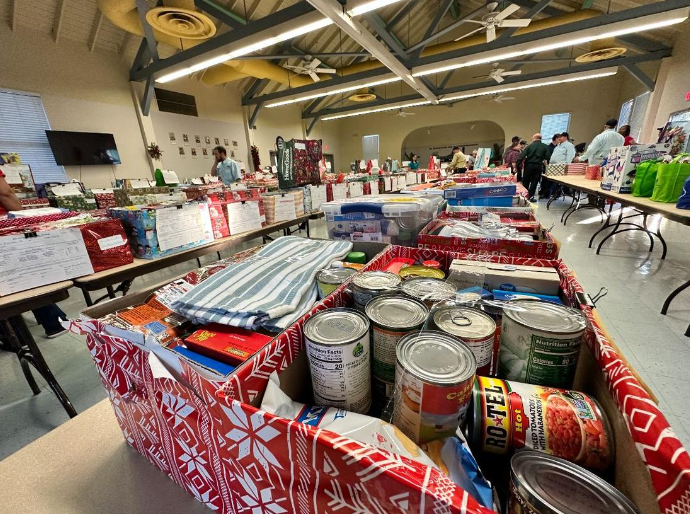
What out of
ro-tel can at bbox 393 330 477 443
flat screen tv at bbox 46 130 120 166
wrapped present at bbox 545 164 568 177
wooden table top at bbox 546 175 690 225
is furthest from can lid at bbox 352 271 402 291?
flat screen tv at bbox 46 130 120 166

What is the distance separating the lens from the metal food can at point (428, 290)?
699 mm

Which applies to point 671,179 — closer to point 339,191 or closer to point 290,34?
point 339,191

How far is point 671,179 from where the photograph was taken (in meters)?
2.43

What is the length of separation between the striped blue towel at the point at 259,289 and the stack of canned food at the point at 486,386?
19 cm

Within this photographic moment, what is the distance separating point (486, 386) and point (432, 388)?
0.14m

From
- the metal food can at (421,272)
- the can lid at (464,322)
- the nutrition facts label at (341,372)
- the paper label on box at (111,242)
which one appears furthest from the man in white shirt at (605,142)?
the paper label on box at (111,242)

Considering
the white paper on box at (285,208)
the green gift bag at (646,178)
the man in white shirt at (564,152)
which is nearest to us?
the green gift bag at (646,178)

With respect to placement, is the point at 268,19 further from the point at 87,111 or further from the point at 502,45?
the point at 87,111

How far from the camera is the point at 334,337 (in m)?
0.54

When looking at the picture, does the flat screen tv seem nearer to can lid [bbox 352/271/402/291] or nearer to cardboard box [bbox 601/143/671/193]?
can lid [bbox 352/271/402/291]

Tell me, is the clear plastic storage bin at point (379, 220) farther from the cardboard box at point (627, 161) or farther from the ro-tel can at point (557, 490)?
the cardboard box at point (627, 161)

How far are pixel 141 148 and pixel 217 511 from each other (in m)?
10.6

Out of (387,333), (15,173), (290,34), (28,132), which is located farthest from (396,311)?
(28,132)

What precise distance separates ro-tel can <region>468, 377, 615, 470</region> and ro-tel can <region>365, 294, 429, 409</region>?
0.51ft
